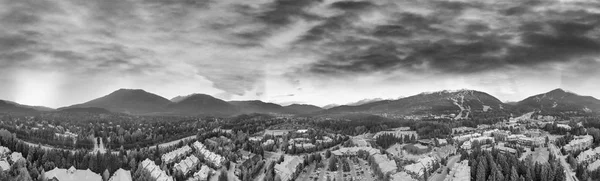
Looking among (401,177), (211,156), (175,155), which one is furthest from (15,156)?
(401,177)

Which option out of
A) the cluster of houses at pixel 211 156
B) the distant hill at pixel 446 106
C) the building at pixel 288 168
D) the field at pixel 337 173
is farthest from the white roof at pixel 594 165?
the distant hill at pixel 446 106

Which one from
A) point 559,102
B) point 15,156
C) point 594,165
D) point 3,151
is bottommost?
point 594,165

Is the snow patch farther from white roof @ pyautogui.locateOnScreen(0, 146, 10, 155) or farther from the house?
white roof @ pyautogui.locateOnScreen(0, 146, 10, 155)

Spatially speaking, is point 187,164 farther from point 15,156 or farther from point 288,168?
point 15,156

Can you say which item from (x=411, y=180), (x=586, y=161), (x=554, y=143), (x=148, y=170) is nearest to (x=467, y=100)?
(x=554, y=143)

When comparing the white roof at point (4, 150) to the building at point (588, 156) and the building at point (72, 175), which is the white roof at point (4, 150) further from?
the building at point (588, 156)

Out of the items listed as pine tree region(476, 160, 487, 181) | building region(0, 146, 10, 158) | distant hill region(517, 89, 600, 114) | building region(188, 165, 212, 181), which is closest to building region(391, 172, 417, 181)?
pine tree region(476, 160, 487, 181)
